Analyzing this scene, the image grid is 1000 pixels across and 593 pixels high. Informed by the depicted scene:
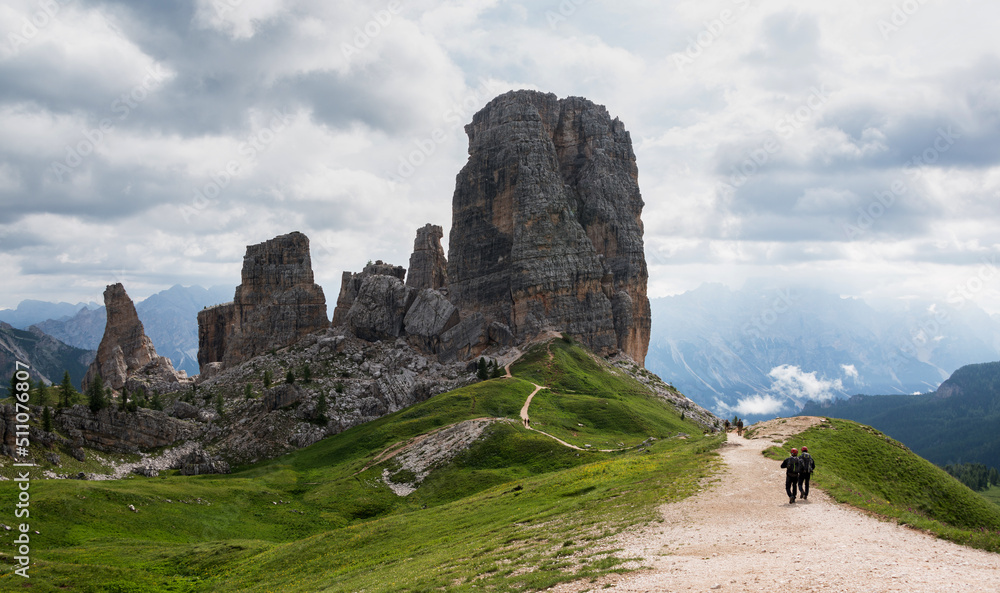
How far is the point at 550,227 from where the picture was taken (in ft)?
522

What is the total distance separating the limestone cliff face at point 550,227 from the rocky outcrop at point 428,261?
21569 mm

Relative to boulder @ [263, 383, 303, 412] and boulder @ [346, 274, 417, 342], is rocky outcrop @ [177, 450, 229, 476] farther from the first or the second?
boulder @ [346, 274, 417, 342]

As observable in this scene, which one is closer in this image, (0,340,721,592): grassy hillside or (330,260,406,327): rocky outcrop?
(0,340,721,592): grassy hillside

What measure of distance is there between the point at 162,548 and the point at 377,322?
110414 mm

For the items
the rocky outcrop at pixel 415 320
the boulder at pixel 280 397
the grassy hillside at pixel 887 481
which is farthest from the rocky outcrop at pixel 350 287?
the grassy hillside at pixel 887 481

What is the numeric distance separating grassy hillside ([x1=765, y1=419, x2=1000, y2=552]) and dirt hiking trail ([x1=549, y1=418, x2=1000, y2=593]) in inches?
133

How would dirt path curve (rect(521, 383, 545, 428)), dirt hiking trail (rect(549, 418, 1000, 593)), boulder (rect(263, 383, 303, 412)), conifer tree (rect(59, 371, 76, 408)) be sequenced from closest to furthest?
dirt hiking trail (rect(549, 418, 1000, 593))
conifer tree (rect(59, 371, 76, 408))
dirt path curve (rect(521, 383, 545, 428))
boulder (rect(263, 383, 303, 412))

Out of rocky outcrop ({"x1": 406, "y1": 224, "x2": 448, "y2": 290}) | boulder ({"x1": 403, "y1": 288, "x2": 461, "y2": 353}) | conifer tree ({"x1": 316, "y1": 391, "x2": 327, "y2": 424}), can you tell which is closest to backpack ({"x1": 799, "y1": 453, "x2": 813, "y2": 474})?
conifer tree ({"x1": 316, "y1": 391, "x2": 327, "y2": 424})

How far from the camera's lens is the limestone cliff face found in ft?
515

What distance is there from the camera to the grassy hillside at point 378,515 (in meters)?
32.8

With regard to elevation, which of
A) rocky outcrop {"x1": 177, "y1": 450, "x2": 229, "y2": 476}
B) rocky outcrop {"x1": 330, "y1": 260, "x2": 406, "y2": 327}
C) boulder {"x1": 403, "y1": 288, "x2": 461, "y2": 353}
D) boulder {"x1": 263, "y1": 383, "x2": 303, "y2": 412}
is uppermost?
rocky outcrop {"x1": 330, "y1": 260, "x2": 406, "y2": 327}

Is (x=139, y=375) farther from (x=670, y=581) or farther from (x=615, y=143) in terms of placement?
(x=670, y=581)

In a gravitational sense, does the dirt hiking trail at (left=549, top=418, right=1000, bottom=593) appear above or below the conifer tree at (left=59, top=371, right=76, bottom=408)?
below

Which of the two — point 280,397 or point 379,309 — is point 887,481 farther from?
point 379,309
